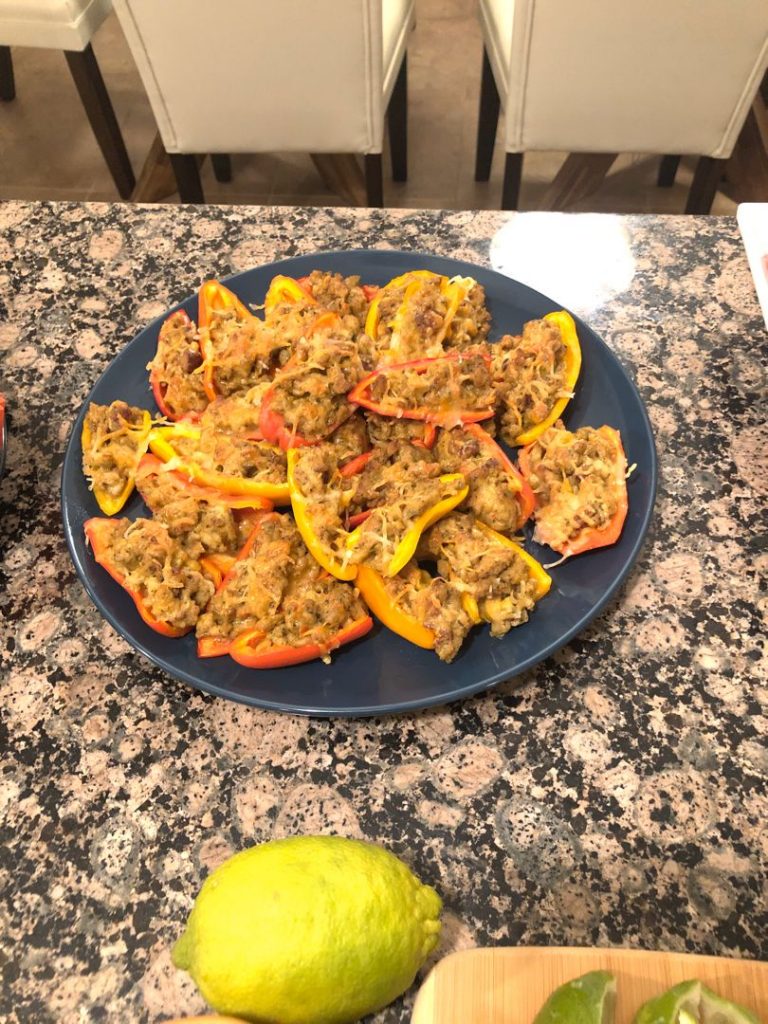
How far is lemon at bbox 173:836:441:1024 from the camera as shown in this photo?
1.79 ft

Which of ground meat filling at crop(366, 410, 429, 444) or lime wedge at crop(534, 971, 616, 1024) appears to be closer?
lime wedge at crop(534, 971, 616, 1024)

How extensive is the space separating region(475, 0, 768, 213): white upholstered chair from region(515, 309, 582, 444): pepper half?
1012mm

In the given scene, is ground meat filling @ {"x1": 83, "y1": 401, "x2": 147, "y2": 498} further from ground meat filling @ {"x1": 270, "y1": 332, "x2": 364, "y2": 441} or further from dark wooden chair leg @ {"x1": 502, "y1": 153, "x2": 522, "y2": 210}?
dark wooden chair leg @ {"x1": 502, "y1": 153, "x2": 522, "y2": 210}

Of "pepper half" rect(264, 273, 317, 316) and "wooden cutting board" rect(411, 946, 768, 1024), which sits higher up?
"pepper half" rect(264, 273, 317, 316)

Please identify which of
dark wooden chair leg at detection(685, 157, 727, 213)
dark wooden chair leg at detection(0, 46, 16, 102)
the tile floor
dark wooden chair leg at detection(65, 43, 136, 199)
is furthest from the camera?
dark wooden chair leg at detection(0, 46, 16, 102)

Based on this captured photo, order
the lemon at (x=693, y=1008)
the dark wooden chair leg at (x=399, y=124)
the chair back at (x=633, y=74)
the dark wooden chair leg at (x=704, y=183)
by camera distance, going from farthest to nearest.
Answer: the dark wooden chair leg at (x=399, y=124) < the dark wooden chair leg at (x=704, y=183) < the chair back at (x=633, y=74) < the lemon at (x=693, y=1008)

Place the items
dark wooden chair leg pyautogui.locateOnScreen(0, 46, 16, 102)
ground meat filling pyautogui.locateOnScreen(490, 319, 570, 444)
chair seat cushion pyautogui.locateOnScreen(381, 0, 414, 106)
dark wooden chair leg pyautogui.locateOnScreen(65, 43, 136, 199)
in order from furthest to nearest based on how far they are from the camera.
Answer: dark wooden chair leg pyautogui.locateOnScreen(0, 46, 16, 102) → dark wooden chair leg pyautogui.locateOnScreen(65, 43, 136, 199) → chair seat cushion pyautogui.locateOnScreen(381, 0, 414, 106) → ground meat filling pyautogui.locateOnScreen(490, 319, 570, 444)

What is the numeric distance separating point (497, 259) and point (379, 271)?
0.72 ft

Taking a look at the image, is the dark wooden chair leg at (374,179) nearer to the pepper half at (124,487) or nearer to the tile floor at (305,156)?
the tile floor at (305,156)

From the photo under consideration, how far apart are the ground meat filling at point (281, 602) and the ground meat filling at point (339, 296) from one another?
0.34m

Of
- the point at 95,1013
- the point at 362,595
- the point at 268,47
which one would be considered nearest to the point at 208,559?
the point at 362,595

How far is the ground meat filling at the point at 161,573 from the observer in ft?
2.54

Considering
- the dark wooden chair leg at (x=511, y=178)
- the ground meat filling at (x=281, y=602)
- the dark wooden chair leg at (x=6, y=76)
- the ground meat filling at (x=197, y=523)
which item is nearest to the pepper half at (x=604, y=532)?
the ground meat filling at (x=281, y=602)

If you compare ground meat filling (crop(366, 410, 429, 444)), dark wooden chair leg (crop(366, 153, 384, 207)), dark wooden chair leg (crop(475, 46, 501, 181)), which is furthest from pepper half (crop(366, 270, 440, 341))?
dark wooden chair leg (crop(475, 46, 501, 181))
